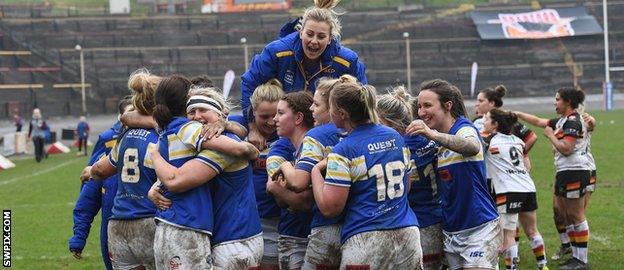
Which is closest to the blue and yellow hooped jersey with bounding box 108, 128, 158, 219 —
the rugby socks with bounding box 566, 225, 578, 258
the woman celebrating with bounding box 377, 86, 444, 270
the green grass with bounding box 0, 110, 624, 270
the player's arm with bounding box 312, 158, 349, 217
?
the player's arm with bounding box 312, 158, 349, 217

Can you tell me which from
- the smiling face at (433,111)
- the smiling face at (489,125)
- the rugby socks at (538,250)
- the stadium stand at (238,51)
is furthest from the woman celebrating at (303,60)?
the stadium stand at (238,51)

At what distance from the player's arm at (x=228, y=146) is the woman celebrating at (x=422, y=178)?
138 centimetres

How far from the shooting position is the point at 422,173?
292 inches

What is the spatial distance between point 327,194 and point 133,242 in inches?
63.6

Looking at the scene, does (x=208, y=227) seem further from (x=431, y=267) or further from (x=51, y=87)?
(x=51, y=87)

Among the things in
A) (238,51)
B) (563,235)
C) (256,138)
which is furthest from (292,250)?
(238,51)

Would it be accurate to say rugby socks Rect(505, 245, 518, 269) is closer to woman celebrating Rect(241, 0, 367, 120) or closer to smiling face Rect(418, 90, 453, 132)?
woman celebrating Rect(241, 0, 367, 120)

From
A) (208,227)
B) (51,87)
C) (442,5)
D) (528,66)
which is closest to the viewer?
(208,227)

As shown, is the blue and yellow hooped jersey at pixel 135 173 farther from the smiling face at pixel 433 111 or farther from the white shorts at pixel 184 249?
the smiling face at pixel 433 111

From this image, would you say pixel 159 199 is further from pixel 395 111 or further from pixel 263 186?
pixel 395 111

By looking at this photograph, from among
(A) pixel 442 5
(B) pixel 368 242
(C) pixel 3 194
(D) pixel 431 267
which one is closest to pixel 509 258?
(D) pixel 431 267

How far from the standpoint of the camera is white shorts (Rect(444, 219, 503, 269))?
23.9 feet

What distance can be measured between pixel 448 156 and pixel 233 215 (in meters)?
1.75

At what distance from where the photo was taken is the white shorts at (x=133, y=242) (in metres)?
7.06
